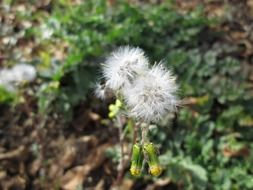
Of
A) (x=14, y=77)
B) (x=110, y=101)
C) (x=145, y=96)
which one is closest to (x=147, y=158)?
(x=145, y=96)

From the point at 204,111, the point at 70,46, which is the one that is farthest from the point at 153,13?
the point at 204,111

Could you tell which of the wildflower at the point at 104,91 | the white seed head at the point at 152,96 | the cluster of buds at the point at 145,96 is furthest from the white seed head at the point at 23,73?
the white seed head at the point at 152,96

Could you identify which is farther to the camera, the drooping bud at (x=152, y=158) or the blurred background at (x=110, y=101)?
the blurred background at (x=110, y=101)

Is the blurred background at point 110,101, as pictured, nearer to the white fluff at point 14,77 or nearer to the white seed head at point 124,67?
the white fluff at point 14,77

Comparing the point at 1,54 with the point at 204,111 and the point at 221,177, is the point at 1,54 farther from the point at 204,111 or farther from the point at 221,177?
the point at 221,177

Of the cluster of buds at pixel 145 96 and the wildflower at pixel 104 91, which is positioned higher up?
the wildflower at pixel 104 91

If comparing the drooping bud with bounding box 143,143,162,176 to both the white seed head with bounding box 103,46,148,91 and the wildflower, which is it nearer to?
the white seed head with bounding box 103,46,148,91
